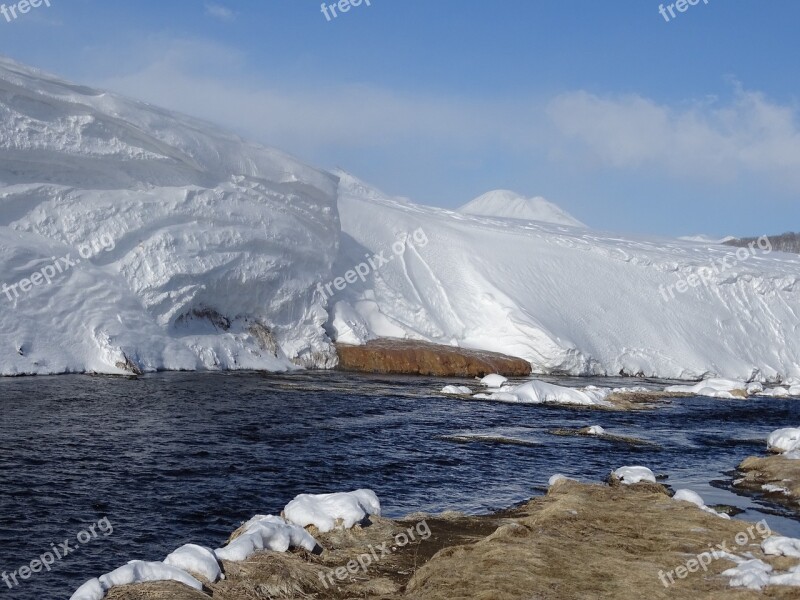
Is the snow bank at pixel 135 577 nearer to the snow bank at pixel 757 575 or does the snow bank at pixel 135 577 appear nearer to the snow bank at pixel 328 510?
the snow bank at pixel 328 510

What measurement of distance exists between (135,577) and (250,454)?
7.03m

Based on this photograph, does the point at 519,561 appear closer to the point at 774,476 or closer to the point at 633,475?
the point at 633,475

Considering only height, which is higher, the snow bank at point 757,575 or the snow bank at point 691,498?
the snow bank at point 757,575

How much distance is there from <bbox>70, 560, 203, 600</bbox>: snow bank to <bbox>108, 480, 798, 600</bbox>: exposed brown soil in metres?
0.14

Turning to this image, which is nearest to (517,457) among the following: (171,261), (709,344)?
(171,261)

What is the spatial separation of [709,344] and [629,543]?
33537 millimetres

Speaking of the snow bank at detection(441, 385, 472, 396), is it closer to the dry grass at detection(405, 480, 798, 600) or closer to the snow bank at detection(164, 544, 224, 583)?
the dry grass at detection(405, 480, 798, 600)

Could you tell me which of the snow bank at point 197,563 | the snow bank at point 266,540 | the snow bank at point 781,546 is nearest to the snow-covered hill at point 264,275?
the snow bank at point 266,540

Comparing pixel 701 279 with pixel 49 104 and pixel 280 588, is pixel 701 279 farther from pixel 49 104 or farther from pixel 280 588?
pixel 280 588

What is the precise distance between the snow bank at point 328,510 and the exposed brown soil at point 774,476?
6879 millimetres

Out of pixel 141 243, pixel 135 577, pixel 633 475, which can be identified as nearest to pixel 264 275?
pixel 141 243

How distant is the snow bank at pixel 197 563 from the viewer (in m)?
7.80

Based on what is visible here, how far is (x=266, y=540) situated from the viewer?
8.71 meters

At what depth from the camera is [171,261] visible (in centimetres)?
2642
